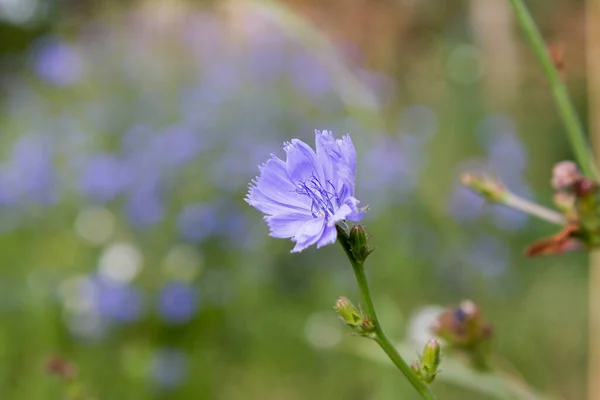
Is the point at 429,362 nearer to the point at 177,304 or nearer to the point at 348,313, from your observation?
the point at 348,313

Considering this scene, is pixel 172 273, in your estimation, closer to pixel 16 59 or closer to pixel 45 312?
pixel 45 312

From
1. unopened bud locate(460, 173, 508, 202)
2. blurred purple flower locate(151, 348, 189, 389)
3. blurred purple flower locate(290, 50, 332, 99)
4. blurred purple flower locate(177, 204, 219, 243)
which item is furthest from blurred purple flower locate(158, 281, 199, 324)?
blurred purple flower locate(290, 50, 332, 99)

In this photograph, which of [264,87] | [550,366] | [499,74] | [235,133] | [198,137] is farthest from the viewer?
[264,87]

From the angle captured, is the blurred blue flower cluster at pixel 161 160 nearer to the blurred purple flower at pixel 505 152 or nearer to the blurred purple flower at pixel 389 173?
the blurred purple flower at pixel 389 173

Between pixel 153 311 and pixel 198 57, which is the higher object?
pixel 198 57

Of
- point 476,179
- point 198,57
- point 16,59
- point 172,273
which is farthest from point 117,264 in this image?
point 16,59

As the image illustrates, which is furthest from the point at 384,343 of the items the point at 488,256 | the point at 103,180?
the point at 103,180

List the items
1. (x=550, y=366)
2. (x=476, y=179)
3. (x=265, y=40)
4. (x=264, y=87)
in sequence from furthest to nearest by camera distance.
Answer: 1. (x=265, y=40)
2. (x=264, y=87)
3. (x=550, y=366)
4. (x=476, y=179)
